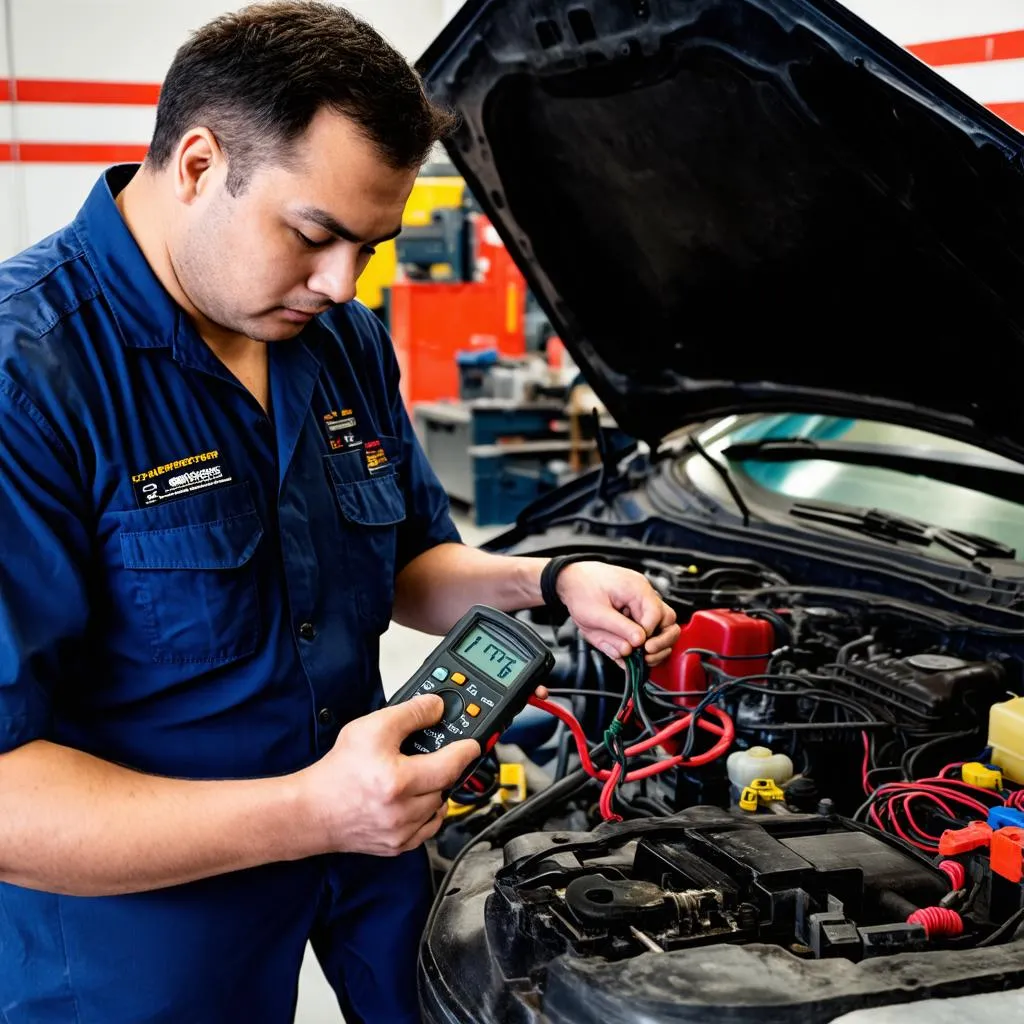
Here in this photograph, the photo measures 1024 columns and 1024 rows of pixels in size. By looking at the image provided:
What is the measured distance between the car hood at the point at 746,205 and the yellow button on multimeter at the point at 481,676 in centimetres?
72

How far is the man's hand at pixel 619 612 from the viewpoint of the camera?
1368mm

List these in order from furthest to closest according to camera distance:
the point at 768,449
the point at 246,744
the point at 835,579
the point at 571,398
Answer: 1. the point at 571,398
2. the point at 768,449
3. the point at 835,579
4. the point at 246,744

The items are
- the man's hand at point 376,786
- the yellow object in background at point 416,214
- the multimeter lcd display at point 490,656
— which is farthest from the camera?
the yellow object in background at point 416,214

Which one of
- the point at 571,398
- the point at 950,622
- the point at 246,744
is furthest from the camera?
the point at 571,398

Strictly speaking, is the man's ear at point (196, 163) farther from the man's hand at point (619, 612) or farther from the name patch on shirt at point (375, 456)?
the man's hand at point (619, 612)

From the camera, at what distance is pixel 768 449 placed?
7.73 ft

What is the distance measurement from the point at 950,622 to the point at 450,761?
2.96 ft

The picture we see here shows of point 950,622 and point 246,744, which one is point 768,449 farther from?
point 246,744

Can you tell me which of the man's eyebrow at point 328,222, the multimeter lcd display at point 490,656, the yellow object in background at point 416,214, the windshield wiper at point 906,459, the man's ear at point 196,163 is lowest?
the yellow object in background at point 416,214

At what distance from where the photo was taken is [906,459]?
85.7 inches

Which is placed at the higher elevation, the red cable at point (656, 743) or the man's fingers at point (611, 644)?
the man's fingers at point (611, 644)

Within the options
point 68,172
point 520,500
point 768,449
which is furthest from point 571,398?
point 768,449

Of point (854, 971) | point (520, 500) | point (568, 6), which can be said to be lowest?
point (520, 500)

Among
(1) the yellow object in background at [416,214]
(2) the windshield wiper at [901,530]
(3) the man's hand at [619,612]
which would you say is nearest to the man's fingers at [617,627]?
(3) the man's hand at [619,612]
